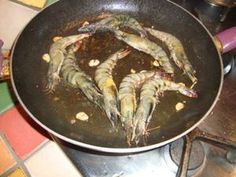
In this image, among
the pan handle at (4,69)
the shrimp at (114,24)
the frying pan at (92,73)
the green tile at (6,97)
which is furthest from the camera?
the shrimp at (114,24)

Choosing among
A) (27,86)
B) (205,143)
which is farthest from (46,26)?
(205,143)

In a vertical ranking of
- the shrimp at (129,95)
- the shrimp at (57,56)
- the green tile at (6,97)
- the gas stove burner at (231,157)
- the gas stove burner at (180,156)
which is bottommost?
the gas stove burner at (231,157)

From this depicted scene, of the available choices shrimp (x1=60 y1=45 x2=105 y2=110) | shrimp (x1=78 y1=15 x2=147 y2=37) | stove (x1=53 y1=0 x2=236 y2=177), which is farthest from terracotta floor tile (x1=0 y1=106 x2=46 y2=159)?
shrimp (x1=78 y1=15 x2=147 y2=37)

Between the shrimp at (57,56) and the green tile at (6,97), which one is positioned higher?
the shrimp at (57,56)

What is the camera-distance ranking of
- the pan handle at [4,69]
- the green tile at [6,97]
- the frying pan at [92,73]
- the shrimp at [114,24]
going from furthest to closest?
the shrimp at [114,24] → the green tile at [6,97] → the pan handle at [4,69] → the frying pan at [92,73]

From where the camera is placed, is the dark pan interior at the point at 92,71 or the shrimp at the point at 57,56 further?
the shrimp at the point at 57,56

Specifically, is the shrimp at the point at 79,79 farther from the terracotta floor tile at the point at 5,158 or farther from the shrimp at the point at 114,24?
the terracotta floor tile at the point at 5,158

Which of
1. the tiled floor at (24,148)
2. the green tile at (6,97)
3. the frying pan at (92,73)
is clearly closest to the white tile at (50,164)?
the tiled floor at (24,148)
